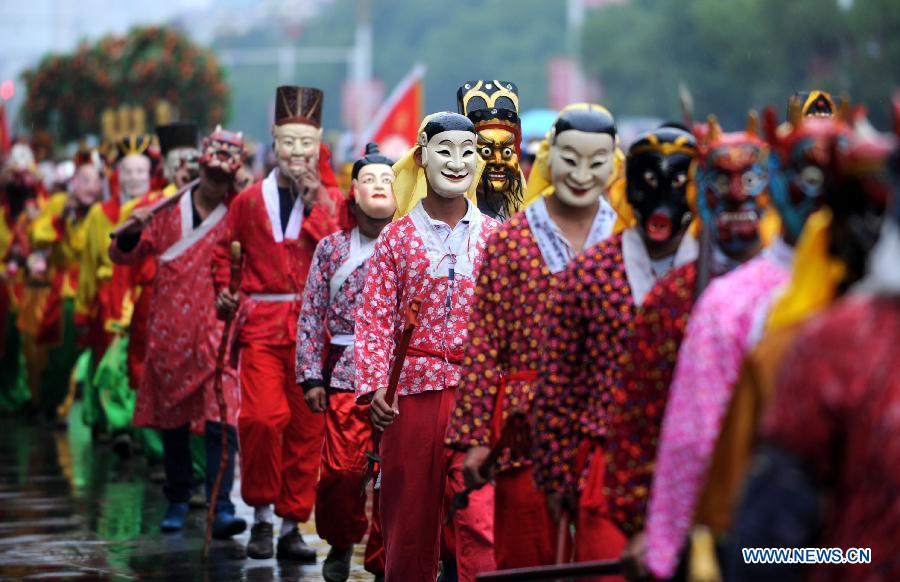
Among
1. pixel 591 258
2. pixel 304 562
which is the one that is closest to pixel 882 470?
pixel 591 258

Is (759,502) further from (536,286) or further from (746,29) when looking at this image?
(746,29)

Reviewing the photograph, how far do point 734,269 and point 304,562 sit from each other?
17.6ft

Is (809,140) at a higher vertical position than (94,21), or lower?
lower

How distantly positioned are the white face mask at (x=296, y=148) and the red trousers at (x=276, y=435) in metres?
1.02

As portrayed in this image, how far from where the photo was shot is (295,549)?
1037 cm

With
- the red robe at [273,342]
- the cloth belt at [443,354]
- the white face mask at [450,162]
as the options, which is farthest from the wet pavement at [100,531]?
the white face mask at [450,162]

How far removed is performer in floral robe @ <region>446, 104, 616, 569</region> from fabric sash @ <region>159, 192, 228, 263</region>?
16.6 feet

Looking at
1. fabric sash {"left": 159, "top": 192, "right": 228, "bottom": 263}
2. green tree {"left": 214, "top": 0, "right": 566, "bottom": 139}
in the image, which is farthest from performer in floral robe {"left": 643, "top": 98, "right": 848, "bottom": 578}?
green tree {"left": 214, "top": 0, "right": 566, "bottom": 139}

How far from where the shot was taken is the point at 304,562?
33.9 ft

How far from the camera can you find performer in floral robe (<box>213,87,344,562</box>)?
1033cm

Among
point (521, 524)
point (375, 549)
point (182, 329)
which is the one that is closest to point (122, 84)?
point (182, 329)

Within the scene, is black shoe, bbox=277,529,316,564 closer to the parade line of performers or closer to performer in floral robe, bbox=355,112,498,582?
the parade line of performers

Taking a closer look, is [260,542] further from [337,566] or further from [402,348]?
[402,348]

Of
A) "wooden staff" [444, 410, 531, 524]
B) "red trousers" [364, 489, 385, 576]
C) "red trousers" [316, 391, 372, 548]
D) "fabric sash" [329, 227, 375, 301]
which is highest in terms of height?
"fabric sash" [329, 227, 375, 301]
